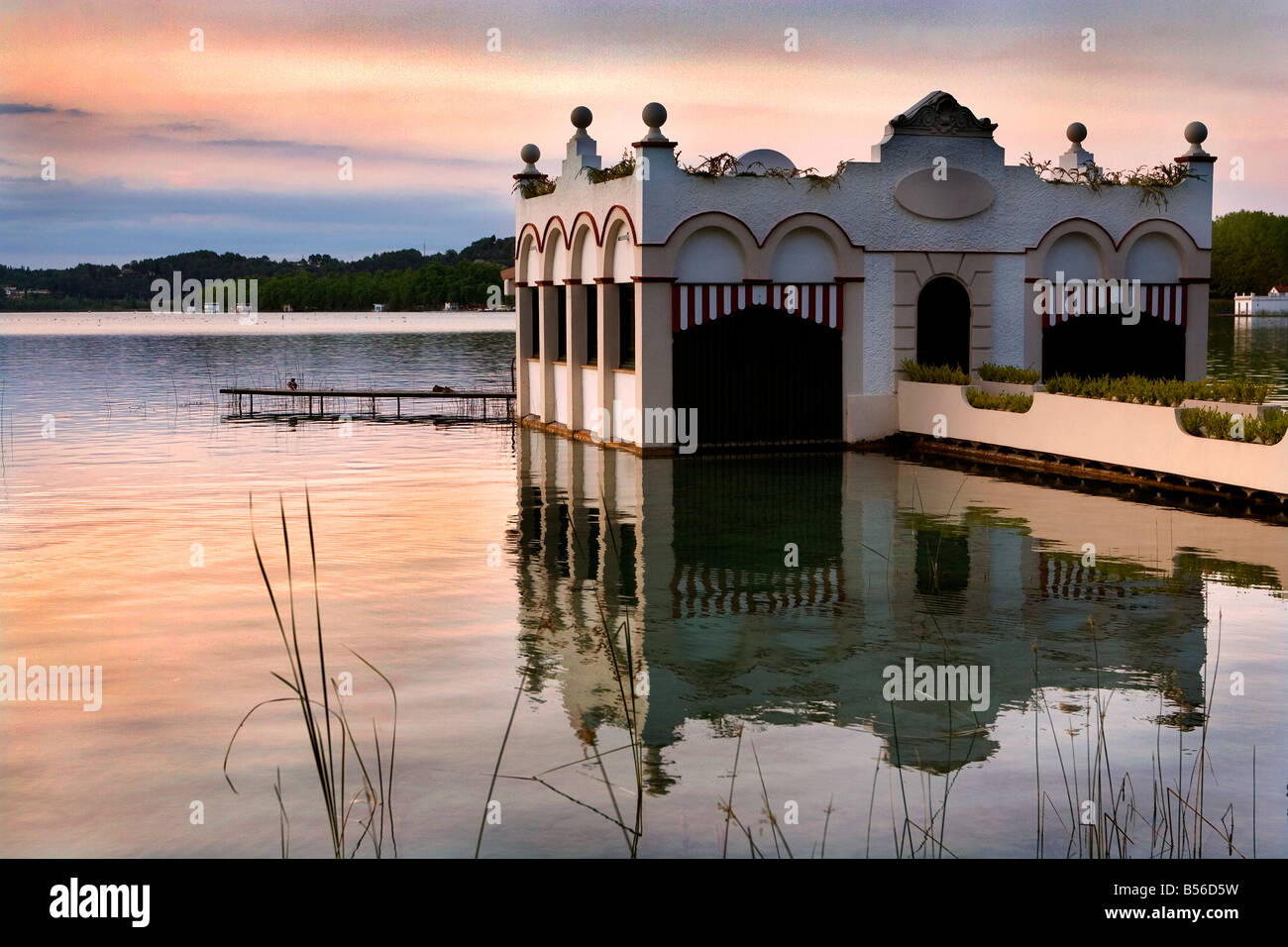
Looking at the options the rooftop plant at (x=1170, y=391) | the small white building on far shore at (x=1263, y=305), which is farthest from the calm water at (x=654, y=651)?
the small white building on far shore at (x=1263, y=305)

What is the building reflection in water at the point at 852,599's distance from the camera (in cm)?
1080

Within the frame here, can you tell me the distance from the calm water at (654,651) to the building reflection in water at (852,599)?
0.05 meters

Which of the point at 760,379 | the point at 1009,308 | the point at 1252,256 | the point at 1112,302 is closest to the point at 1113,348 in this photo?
the point at 1112,302

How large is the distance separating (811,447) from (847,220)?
435 cm

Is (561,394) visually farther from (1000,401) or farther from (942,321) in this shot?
(1000,401)

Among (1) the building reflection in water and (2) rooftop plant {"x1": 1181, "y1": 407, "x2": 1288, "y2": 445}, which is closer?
(1) the building reflection in water

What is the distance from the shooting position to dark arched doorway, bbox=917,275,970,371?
30047 mm

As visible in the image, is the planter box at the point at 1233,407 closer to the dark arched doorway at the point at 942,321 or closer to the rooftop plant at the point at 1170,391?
the rooftop plant at the point at 1170,391

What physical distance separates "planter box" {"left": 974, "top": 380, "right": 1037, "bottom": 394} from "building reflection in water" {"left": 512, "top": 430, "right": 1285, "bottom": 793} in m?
3.90

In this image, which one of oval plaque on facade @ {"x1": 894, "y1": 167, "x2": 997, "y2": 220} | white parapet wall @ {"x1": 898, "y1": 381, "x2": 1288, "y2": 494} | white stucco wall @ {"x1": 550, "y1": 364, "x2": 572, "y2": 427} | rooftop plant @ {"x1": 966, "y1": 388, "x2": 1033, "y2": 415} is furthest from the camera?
white stucco wall @ {"x1": 550, "y1": 364, "x2": 572, "y2": 427}

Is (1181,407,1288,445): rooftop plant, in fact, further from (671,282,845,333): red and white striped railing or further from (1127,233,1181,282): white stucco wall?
(1127,233,1181,282): white stucco wall

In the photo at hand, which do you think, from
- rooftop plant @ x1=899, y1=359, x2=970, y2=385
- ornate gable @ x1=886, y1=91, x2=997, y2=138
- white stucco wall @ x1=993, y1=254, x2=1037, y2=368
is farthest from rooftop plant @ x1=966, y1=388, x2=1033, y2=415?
ornate gable @ x1=886, y1=91, x2=997, y2=138

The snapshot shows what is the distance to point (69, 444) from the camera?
3209cm

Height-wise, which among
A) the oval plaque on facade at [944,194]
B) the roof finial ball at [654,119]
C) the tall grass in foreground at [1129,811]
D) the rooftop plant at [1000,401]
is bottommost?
the tall grass in foreground at [1129,811]
